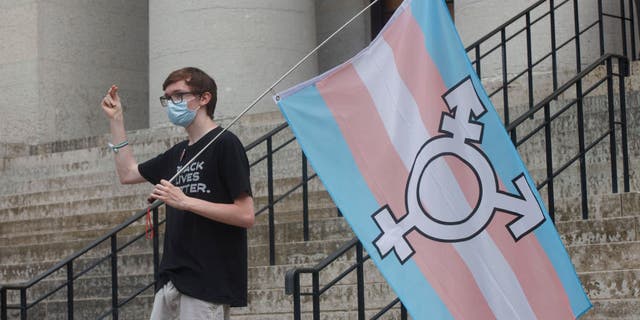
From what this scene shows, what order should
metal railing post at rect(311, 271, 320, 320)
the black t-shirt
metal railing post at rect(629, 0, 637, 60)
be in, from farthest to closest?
metal railing post at rect(629, 0, 637, 60), metal railing post at rect(311, 271, 320, 320), the black t-shirt

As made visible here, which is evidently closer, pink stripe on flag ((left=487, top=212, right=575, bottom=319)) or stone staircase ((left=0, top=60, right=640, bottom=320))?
pink stripe on flag ((left=487, top=212, right=575, bottom=319))

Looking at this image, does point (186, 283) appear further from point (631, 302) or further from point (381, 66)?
point (631, 302)

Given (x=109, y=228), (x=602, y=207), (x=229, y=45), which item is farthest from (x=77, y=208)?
(x=602, y=207)

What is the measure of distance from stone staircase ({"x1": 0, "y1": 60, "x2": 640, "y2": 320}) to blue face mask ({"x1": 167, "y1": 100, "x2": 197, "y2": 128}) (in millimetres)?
2514

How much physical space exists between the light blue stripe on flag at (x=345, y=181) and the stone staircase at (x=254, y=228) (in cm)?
232

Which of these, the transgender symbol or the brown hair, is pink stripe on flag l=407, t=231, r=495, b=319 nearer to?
the transgender symbol

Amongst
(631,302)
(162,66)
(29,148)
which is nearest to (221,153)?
(631,302)

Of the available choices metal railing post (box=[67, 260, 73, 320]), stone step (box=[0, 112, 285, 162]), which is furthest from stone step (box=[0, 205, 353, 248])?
metal railing post (box=[67, 260, 73, 320])

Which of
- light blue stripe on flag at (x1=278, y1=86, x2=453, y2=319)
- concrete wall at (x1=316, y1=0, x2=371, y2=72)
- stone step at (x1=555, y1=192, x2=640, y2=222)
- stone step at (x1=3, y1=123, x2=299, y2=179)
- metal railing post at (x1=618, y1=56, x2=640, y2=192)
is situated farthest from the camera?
concrete wall at (x1=316, y1=0, x2=371, y2=72)

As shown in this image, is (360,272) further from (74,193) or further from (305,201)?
(74,193)

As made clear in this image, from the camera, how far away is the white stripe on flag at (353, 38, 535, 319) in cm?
498

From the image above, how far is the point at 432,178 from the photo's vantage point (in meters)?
5.01

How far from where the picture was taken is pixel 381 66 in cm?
517

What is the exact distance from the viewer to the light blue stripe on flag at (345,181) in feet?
15.9
